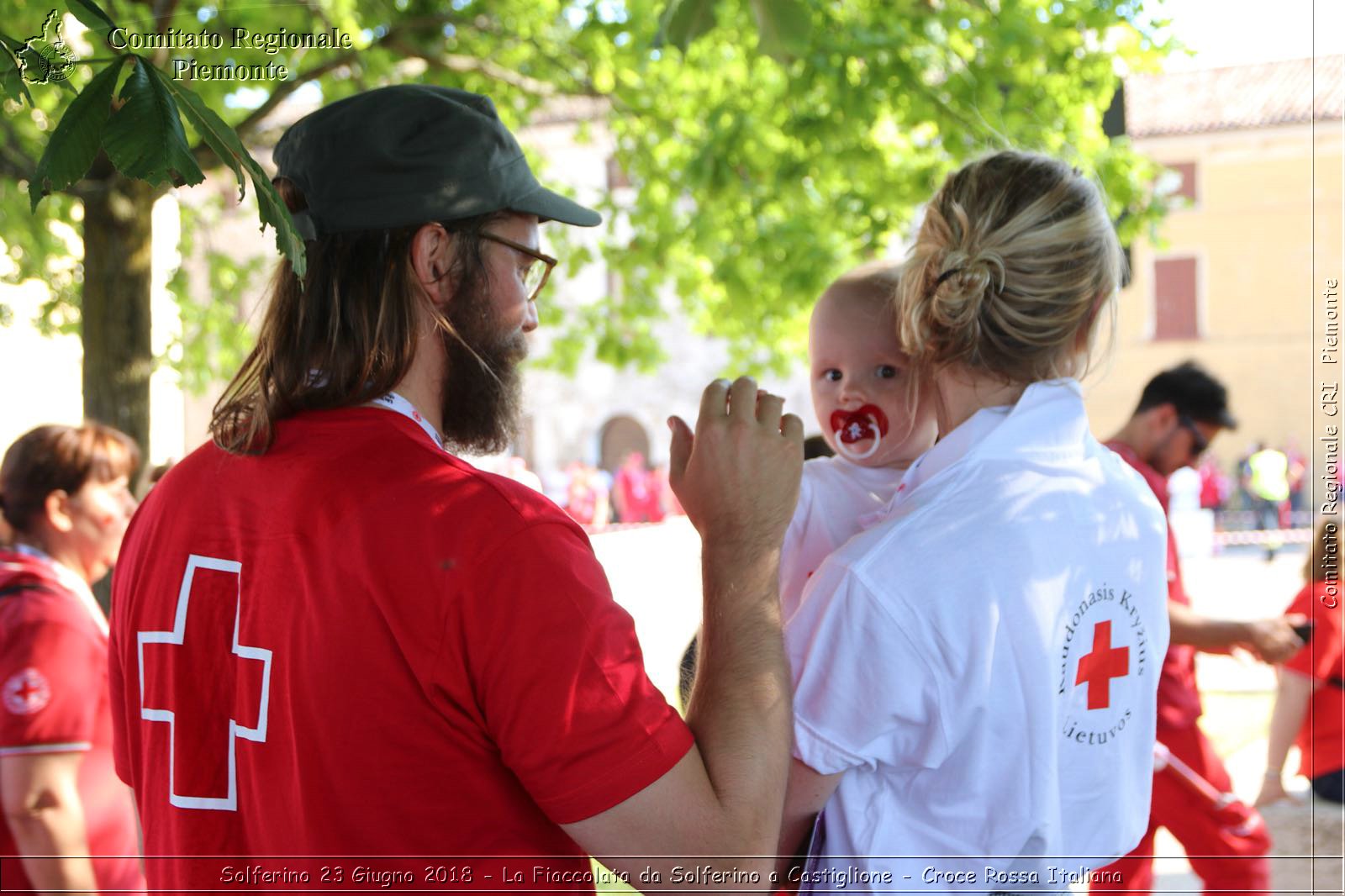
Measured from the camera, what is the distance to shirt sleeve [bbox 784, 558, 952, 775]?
4.54 ft

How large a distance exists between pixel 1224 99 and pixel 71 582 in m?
28.7

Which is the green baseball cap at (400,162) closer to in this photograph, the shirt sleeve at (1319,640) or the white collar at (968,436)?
the white collar at (968,436)

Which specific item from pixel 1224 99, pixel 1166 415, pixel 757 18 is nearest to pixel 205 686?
pixel 757 18

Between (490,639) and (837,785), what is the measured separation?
50cm

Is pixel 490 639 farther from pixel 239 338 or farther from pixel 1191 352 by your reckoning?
pixel 1191 352

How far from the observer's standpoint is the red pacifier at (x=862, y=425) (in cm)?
202

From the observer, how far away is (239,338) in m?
6.98

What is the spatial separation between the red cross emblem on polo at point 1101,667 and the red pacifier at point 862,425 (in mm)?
574

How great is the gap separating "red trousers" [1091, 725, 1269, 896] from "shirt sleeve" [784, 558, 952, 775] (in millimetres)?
2535

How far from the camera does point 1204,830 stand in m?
3.71

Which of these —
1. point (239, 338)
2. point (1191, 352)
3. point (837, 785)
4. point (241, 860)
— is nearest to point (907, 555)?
point (837, 785)

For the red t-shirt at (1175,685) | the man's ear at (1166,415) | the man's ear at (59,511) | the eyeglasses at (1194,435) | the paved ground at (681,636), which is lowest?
the paved ground at (681,636)

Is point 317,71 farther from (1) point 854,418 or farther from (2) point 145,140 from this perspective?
(2) point 145,140

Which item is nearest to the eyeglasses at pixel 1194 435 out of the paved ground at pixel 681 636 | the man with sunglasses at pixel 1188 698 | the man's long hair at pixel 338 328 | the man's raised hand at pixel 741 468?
the man with sunglasses at pixel 1188 698
